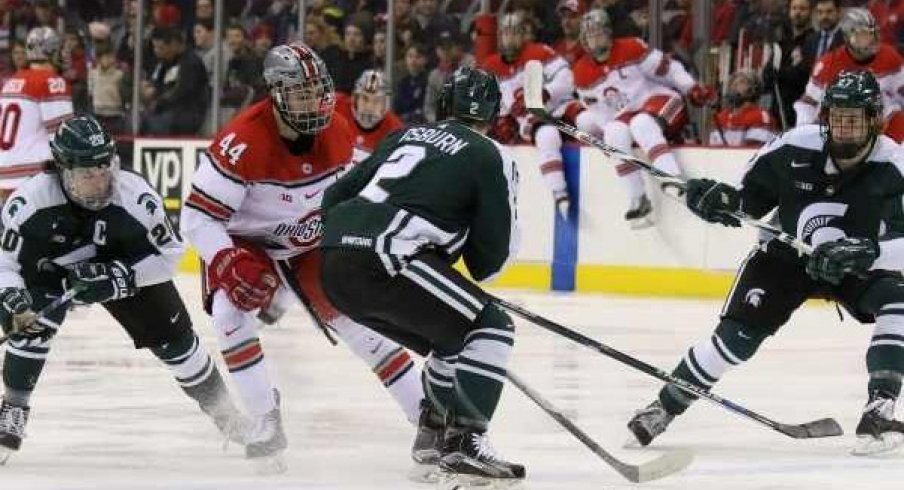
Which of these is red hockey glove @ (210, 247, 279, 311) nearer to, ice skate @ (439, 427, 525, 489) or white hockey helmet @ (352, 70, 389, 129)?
ice skate @ (439, 427, 525, 489)

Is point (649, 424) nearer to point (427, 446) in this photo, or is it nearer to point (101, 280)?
point (427, 446)

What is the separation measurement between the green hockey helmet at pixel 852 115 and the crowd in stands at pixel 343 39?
510 centimetres

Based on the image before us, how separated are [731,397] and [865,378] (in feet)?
2.60

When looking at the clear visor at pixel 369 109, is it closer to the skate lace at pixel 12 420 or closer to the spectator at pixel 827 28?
the spectator at pixel 827 28

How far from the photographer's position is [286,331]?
9258 millimetres

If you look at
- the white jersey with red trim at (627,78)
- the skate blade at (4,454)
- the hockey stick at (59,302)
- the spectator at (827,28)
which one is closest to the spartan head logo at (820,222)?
the hockey stick at (59,302)

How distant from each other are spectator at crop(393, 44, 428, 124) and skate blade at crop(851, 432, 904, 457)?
258 inches

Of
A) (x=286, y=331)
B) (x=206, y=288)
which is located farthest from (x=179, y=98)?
(x=206, y=288)

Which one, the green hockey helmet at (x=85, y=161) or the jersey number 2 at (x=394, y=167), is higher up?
the jersey number 2 at (x=394, y=167)

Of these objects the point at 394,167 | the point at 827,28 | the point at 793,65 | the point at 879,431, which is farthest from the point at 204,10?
the point at 394,167

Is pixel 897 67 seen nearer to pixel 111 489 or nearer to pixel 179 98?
pixel 179 98

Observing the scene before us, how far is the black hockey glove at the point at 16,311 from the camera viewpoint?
5.20 meters

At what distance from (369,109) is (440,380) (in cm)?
593

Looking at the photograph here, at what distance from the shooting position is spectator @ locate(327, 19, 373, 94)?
12.2 metres
